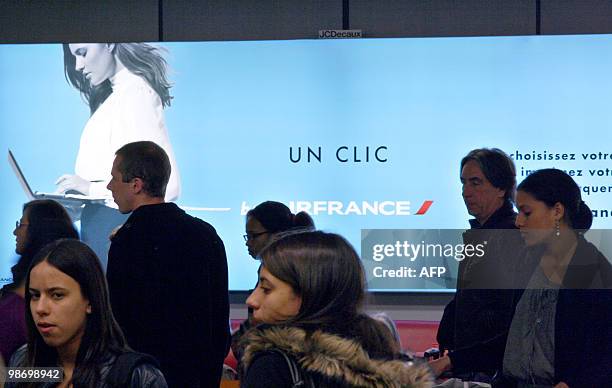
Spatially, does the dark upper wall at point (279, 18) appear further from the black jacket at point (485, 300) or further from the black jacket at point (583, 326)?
the black jacket at point (583, 326)

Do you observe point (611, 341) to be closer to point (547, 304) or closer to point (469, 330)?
point (547, 304)

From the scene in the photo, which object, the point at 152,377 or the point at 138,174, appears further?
the point at 138,174

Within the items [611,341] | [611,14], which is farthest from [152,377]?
[611,14]

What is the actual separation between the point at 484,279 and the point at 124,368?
65.9 inches

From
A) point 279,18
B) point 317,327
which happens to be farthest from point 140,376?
point 279,18

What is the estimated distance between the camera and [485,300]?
11.1 feet

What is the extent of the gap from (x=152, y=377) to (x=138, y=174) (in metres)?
1.24

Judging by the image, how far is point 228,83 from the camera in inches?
144

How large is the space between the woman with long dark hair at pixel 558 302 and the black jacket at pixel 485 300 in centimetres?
6

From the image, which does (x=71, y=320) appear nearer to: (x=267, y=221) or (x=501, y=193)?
(x=267, y=221)

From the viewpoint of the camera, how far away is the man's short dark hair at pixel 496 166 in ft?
11.2

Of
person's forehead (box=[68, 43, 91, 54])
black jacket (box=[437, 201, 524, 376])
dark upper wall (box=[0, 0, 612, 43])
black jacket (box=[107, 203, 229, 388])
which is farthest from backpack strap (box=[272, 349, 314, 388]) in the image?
person's forehead (box=[68, 43, 91, 54])

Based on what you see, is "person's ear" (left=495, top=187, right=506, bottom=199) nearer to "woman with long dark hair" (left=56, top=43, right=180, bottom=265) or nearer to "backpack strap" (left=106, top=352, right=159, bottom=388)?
"woman with long dark hair" (left=56, top=43, right=180, bottom=265)

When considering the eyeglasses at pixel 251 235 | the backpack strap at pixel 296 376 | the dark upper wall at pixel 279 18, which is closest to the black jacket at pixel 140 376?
the backpack strap at pixel 296 376
